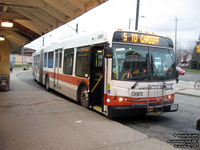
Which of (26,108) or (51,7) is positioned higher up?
(51,7)

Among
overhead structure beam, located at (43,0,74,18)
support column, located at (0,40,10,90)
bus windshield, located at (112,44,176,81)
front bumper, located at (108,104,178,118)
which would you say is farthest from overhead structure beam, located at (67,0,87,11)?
support column, located at (0,40,10,90)

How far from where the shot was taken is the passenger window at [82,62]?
8.22 meters

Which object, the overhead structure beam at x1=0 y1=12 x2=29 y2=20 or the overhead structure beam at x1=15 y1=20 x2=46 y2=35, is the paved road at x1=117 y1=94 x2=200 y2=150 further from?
the overhead structure beam at x1=15 y1=20 x2=46 y2=35

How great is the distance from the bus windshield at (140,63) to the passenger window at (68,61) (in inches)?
146

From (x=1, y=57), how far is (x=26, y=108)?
22.5 feet

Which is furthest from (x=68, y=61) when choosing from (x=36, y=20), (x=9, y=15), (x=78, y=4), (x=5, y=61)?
(x=5, y=61)

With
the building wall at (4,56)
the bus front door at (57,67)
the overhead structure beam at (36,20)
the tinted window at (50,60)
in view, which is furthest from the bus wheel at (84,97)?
the building wall at (4,56)

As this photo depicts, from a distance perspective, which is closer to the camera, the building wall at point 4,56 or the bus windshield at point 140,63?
the bus windshield at point 140,63

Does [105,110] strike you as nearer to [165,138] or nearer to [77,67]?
[165,138]

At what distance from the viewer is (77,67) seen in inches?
359

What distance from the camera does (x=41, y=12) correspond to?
8305 mm

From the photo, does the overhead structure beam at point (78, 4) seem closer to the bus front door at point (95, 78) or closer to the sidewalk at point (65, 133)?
the bus front door at point (95, 78)

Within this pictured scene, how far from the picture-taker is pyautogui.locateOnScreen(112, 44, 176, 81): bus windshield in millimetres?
6531

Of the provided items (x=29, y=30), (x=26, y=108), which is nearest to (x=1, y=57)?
(x=29, y=30)
